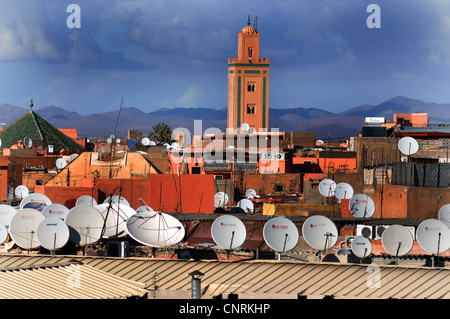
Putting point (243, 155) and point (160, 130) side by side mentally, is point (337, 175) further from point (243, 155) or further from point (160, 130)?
point (160, 130)

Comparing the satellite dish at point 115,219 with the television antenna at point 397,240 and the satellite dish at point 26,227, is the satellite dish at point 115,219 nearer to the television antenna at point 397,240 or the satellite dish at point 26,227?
the satellite dish at point 26,227

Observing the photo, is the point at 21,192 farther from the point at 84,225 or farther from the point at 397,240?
the point at 397,240

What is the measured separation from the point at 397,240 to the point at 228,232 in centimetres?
387

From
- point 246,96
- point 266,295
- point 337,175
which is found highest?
point 246,96

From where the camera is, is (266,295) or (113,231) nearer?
(266,295)

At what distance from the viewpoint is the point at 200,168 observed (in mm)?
40438

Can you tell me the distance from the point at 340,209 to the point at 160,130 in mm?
50217

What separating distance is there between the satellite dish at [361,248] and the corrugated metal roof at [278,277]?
7.33 feet

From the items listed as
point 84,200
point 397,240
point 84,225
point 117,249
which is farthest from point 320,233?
point 84,200

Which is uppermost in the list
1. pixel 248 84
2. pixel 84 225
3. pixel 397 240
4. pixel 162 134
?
pixel 248 84

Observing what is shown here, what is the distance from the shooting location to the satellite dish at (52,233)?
17891 mm

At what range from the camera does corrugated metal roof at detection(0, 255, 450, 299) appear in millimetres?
14844

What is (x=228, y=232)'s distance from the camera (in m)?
17.8
